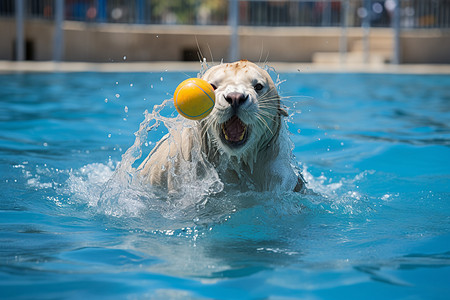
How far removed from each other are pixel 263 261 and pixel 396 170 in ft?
10.9

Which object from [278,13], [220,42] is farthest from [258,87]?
[278,13]

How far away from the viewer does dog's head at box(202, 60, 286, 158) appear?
3.68 m

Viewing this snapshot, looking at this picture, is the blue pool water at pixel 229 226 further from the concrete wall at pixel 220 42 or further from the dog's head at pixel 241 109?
the concrete wall at pixel 220 42

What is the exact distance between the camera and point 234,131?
3.84 metres

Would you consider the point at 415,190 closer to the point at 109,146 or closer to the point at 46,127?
the point at 109,146

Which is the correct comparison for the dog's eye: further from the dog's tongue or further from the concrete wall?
the concrete wall

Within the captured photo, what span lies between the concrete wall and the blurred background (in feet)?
0.11

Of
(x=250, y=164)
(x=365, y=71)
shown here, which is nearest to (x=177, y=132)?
(x=250, y=164)

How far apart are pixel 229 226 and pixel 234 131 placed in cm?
60

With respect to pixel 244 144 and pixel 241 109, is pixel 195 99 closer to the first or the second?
pixel 241 109

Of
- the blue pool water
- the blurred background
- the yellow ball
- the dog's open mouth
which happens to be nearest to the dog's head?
the dog's open mouth

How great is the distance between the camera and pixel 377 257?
10.8 feet

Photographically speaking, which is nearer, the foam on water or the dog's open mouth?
the dog's open mouth

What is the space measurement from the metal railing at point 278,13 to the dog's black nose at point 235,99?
19.0 meters
